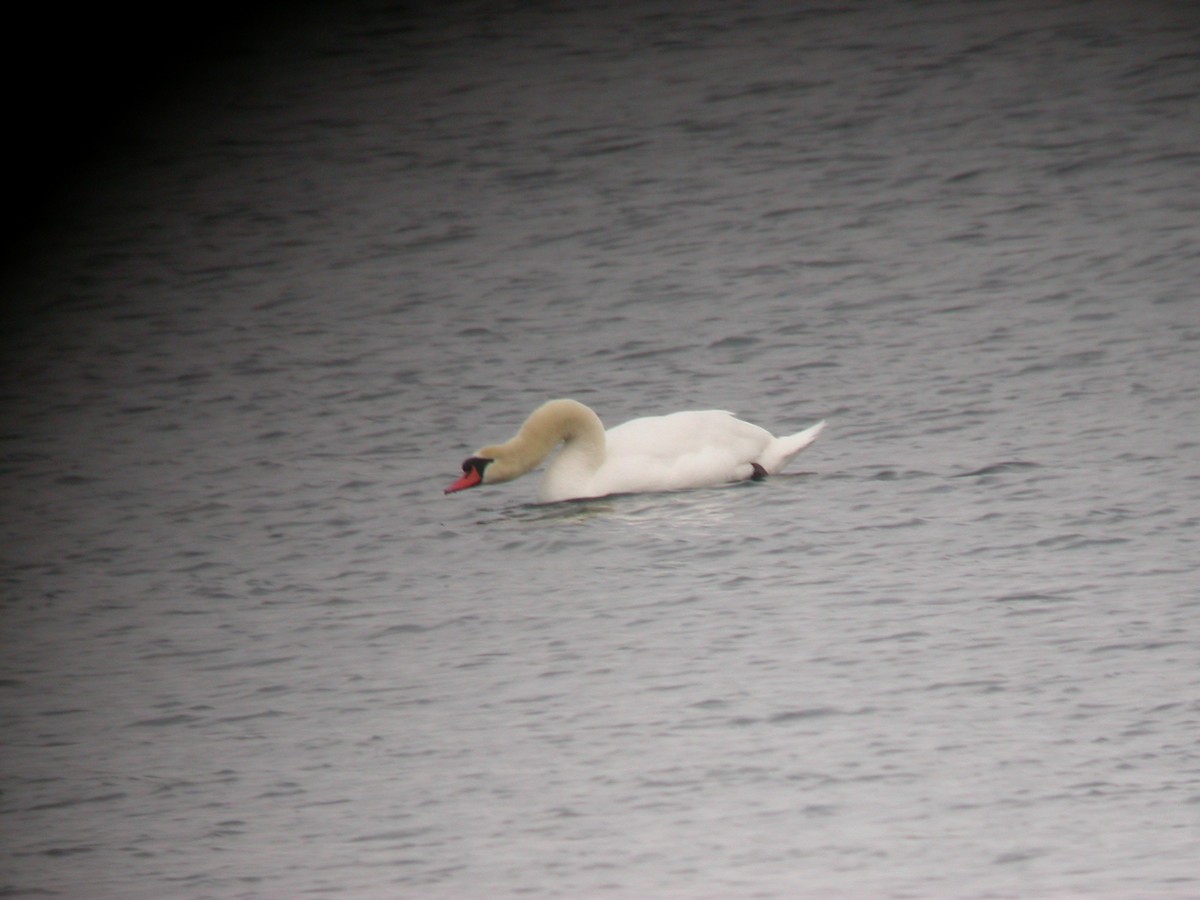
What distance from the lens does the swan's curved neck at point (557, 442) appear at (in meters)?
10.2

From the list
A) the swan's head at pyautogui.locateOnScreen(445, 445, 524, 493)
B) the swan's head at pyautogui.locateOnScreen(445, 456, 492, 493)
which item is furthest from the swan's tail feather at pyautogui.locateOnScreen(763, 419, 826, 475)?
the swan's head at pyautogui.locateOnScreen(445, 456, 492, 493)

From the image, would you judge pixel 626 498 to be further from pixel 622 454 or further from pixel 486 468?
pixel 486 468

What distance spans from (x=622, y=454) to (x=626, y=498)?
0.22 m

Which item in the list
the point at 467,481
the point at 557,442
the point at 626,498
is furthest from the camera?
the point at 557,442

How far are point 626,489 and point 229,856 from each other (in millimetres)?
4087

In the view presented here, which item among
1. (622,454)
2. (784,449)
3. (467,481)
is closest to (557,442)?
A: (622,454)

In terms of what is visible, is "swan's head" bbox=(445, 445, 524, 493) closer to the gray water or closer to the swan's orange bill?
the swan's orange bill

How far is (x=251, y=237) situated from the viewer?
1653cm

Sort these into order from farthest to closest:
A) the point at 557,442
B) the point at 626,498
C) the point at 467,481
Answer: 1. the point at 557,442
2. the point at 626,498
3. the point at 467,481

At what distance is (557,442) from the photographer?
408 inches

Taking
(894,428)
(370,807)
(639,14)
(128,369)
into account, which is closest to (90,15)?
(639,14)

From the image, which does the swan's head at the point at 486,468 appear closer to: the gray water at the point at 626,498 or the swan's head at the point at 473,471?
the swan's head at the point at 473,471

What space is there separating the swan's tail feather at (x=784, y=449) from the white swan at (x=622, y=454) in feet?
0.32

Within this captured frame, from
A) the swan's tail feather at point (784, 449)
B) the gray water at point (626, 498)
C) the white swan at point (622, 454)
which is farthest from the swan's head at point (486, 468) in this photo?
the swan's tail feather at point (784, 449)
